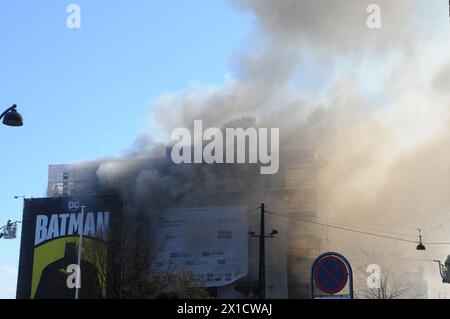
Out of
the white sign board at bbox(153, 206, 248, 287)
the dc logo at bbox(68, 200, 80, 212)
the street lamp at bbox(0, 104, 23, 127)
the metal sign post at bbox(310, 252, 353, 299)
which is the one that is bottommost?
the metal sign post at bbox(310, 252, 353, 299)

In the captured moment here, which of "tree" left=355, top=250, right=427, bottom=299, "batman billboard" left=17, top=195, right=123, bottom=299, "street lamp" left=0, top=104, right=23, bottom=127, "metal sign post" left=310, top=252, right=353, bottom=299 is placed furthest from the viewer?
"batman billboard" left=17, top=195, right=123, bottom=299

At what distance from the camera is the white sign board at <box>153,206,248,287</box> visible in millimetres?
61281

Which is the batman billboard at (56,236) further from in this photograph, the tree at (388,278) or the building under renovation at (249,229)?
the tree at (388,278)

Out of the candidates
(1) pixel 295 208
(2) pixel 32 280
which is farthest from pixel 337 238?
(2) pixel 32 280

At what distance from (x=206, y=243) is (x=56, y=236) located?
16.9 meters

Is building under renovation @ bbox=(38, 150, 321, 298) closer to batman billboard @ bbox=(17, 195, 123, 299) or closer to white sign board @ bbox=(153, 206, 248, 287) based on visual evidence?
white sign board @ bbox=(153, 206, 248, 287)

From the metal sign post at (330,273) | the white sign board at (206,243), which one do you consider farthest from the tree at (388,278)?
the metal sign post at (330,273)

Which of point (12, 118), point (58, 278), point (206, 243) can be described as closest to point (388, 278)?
point (206, 243)

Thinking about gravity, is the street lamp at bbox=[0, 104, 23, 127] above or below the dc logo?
below

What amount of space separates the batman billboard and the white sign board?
6376mm

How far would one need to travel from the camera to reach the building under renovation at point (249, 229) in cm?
6084

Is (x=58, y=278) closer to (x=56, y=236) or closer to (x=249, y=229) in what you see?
(x=56, y=236)

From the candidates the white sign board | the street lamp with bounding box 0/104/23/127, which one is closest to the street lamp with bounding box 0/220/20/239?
the street lamp with bounding box 0/104/23/127

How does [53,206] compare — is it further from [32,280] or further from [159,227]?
[159,227]
